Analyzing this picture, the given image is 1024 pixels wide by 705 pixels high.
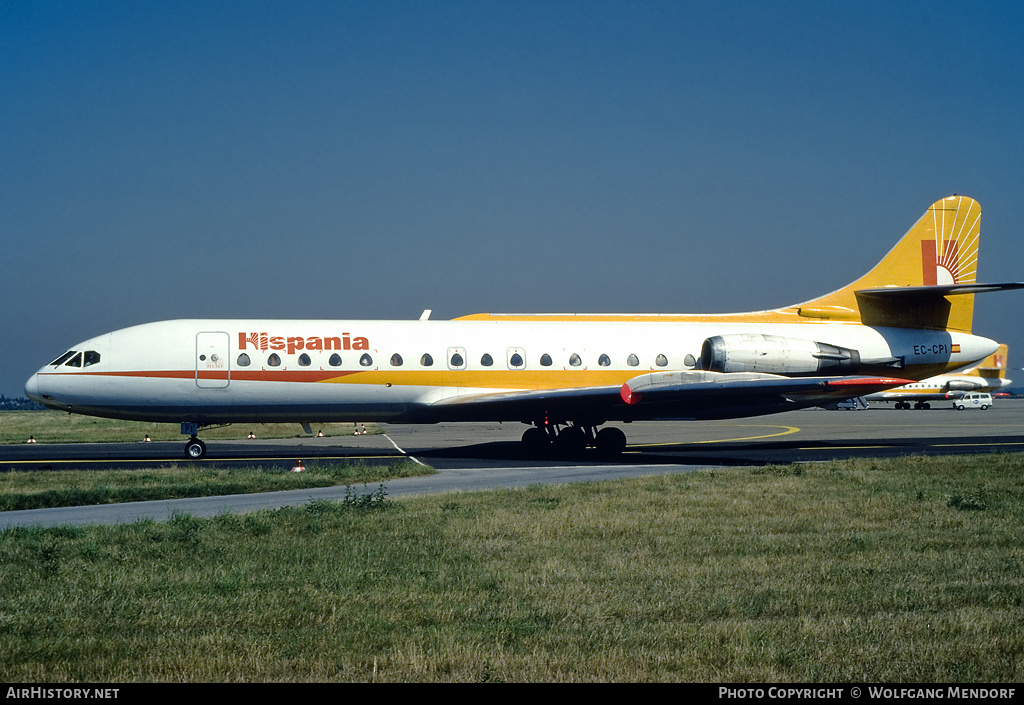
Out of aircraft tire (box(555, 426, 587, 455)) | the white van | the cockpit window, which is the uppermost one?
the cockpit window

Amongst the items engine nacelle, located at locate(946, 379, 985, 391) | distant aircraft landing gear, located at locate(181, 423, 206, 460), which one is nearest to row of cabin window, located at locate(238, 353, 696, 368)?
distant aircraft landing gear, located at locate(181, 423, 206, 460)

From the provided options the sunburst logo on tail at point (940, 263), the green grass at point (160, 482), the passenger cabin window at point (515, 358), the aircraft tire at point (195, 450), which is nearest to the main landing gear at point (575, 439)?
the passenger cabin window at point (515, 358)

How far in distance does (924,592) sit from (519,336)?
61.3 ft

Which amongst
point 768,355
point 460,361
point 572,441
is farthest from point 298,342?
point 768,355

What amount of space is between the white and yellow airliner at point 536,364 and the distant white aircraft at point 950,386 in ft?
140

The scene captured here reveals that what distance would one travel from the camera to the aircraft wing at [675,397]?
24250 millimetres

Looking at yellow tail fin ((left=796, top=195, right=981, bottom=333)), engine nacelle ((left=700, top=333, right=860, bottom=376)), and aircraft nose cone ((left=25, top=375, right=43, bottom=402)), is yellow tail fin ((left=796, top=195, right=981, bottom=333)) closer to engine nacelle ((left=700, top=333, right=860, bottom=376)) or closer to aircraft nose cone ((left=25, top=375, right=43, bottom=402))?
engine nacelle ((left=700, top=333, right=860, bottom=376))

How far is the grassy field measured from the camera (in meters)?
6.41

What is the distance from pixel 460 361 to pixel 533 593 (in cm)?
1742

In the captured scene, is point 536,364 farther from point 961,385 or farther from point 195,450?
point 961,385

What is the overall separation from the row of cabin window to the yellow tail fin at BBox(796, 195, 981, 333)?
5.86 m

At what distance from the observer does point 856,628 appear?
23.6ft
